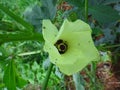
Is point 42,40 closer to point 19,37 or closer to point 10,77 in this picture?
point 19,37

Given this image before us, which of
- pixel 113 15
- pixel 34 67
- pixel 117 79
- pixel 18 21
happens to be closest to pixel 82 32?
pixel 18 21

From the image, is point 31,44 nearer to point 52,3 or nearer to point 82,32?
point 52,3

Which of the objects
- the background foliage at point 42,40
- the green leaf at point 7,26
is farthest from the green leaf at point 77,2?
the green leaf at point 7,26

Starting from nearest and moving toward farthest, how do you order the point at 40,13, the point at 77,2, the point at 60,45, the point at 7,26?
the point at 60,45 → the point at 7,26 → the point at 77,2 → the point at 40,13

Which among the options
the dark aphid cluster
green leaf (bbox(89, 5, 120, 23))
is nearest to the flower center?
the dark aphid cluster

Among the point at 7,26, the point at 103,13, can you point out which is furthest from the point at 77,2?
the point at 7,26

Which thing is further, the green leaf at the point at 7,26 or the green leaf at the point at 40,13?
the green leaf at the point at 40,13

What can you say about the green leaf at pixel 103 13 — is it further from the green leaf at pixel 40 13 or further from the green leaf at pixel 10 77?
the green leaf at pixel 10 77

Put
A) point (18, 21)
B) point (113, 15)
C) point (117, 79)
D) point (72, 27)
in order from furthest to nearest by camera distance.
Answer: point (117, 79) < point (113, 15) < point (18, 21) < point (72, 27)
